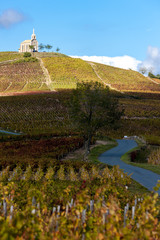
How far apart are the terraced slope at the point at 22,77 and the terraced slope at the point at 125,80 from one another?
29893mm

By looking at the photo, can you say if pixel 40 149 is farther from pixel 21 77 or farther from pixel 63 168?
pixel 21 77

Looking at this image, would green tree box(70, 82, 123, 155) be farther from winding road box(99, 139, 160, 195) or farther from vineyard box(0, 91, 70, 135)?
vineyard box(0, 91, 70, 135)

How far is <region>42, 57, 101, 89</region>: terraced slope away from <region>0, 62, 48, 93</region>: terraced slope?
512 centimetres

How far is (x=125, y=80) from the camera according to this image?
146 m

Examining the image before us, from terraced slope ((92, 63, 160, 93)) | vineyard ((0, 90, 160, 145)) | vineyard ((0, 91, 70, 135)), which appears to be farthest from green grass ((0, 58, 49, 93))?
vineyard ((0, 90, 160, 145))

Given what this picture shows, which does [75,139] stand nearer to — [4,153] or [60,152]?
[60,152]

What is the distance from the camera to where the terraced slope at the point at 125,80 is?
5022 inches

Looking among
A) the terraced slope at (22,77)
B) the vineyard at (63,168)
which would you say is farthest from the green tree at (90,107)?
the terraced slope at (22,77)

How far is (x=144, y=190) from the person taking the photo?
16.5 metres

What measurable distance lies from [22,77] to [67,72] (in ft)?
69.1

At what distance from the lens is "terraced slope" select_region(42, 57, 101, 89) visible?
406ft

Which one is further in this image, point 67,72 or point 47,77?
point 67,72

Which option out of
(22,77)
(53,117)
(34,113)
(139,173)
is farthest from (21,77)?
(139,173)

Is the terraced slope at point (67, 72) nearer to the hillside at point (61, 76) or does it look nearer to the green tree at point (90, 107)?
the hillside at point (61, 76)
